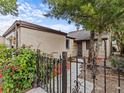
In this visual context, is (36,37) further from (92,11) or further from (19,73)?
(19,73)

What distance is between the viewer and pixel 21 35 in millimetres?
15688

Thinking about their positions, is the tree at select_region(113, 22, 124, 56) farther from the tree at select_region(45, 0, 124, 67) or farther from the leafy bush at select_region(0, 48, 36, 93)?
the leafy bush at select_region(0, 48, 36, 93)

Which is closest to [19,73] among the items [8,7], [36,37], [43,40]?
[36,37]

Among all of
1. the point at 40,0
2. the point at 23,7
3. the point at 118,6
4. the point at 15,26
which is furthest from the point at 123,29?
the point at 23,7

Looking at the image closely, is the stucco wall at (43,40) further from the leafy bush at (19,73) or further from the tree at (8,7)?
the leafy bush at (19,73)

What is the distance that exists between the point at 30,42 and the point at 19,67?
10.1 m

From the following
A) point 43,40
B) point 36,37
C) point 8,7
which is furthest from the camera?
point 8,7

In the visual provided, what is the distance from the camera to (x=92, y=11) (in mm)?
12906

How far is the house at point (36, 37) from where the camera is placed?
15.6 metres

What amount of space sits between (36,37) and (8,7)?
455 centimetres

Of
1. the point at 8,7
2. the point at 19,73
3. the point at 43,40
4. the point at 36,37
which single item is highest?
the point at 8,7

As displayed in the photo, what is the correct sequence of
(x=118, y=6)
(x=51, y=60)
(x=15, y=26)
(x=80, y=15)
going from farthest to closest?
(x=15, y=26) < (x=80, y=15) < (x=118, y=6) < (x=51, y=60)

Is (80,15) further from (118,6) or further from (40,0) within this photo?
(40,0)

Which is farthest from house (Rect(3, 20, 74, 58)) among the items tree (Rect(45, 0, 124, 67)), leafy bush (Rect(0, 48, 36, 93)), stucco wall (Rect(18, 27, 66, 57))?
leafy bush (Rect(0, 48, 36, 93))
